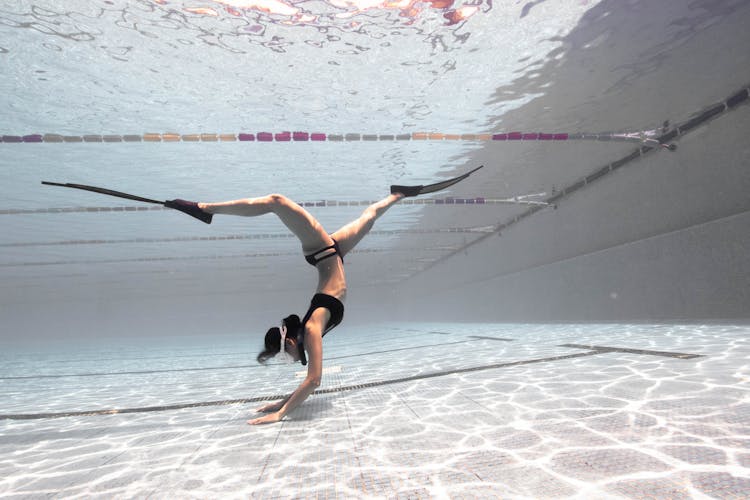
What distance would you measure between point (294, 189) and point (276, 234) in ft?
12.2

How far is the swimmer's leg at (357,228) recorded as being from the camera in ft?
10.7

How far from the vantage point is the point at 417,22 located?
460 cm

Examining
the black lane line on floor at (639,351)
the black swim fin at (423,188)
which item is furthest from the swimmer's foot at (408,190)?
the black lane line on floor at (639,351)

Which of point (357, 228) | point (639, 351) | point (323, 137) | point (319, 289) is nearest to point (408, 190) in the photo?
point (357, 228)

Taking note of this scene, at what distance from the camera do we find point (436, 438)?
6.72 feet

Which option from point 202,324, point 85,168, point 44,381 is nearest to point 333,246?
point 44,381

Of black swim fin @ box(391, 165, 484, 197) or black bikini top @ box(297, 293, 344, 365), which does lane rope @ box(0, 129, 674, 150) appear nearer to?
black swim fin @ box(391, 165, 484, 197)

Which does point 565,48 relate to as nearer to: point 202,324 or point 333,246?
point 333,246

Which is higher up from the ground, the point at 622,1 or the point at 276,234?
the point at 622,1

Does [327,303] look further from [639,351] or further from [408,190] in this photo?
[639,351]

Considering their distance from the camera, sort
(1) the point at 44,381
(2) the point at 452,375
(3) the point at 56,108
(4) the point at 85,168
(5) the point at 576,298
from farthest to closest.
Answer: (5) the point at 576,298
(4) the point at 85,168
(1) the point at 44,381
(3) the point at 56,108
(2) the point at 452,375

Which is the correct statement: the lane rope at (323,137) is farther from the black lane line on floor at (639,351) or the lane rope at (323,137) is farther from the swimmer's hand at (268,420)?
the swimmer's hand at (268,420)

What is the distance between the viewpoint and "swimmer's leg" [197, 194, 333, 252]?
262 centimetres

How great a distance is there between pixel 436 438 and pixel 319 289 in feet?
5.05
